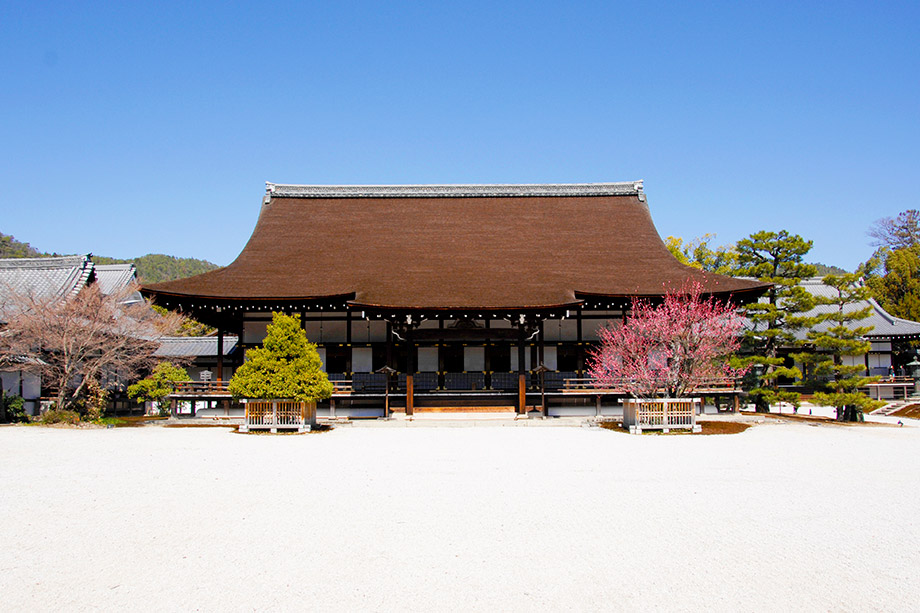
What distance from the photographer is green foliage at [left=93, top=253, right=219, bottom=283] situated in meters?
87.8

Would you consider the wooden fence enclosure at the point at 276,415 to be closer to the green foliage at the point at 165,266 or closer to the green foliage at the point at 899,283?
the green foliage at the point at 899,283

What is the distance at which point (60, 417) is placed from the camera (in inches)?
744

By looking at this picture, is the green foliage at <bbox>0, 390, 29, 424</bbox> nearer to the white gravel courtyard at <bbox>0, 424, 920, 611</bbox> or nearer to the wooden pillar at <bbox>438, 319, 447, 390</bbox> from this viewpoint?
the white gravel courtyard at <bbox>0, 424, 920, 611</bbox>

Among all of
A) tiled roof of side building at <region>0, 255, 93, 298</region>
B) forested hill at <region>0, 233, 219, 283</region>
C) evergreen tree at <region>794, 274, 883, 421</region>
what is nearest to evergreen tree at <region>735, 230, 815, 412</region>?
evergreen tree at <region>794, 274, 883, 421</region>

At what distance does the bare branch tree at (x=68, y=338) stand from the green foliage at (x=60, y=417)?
359 millimetres

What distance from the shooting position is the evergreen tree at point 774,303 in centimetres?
2072

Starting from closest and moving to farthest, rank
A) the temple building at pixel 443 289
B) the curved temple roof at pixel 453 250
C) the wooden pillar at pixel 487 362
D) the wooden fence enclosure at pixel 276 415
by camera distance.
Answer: the wooden fence enclosure at pixel 276 415
the temple building at pixel 443 289
the curved temple roof at pixel 453 250
the wooden pillar at pixel 487 362

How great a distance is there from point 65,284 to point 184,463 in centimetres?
1785

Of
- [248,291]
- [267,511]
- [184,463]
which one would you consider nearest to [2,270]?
[248,291]

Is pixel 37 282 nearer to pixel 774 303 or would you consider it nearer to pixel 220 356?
pixel 220 356

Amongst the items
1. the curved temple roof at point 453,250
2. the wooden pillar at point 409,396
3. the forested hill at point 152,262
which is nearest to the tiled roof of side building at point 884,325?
the curved temple roof at point 453,250

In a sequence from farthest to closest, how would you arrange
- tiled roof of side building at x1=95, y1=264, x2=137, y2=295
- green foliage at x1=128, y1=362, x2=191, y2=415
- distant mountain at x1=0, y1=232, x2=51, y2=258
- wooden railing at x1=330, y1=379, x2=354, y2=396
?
distant mountain at x1=0, y1=232, x2=51, y2=258 → tiled roof of side building at x1=95, y1=264, x2=137, y2=295 → green foliage at x1=128, y1=362, x2=191, y2=415 → wooden railing at x1=330, y1=379, x2=354, y2=396

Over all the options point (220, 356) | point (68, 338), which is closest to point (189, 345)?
point (220, 356)

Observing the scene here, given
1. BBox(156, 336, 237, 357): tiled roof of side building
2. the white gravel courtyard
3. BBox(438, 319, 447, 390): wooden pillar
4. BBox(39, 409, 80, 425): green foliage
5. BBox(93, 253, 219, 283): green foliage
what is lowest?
the white gravel courtyard
